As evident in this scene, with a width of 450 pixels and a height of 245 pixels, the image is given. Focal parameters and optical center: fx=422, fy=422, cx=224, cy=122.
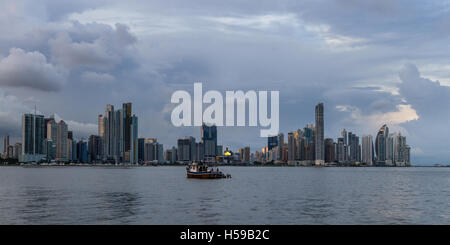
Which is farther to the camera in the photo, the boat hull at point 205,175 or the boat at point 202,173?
the boat at point 202,173

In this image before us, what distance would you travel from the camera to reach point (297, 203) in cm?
6919

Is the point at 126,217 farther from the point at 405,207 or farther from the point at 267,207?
the point at 405,207

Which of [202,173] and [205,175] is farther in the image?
[202,173]

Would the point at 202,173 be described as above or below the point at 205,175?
above

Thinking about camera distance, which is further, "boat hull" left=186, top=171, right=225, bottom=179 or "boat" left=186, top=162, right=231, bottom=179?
"boat" left=186, top=162, right=231, bottom=179
